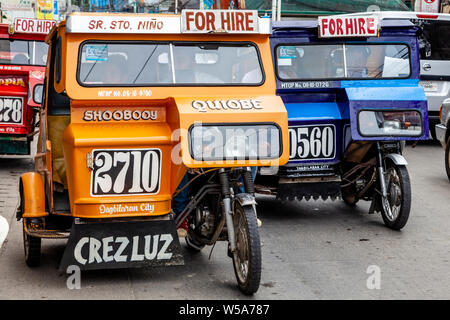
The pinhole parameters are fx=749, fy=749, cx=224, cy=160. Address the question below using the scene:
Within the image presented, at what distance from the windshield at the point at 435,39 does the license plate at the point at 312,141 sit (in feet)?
22.8

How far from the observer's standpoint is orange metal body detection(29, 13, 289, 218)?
5773 mm

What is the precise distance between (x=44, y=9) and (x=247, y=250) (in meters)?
31.4

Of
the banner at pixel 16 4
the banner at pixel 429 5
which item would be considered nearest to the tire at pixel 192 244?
the banner at pixel 429 5

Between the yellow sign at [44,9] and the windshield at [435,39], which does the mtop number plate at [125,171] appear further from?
the yellow sign at [44,9]

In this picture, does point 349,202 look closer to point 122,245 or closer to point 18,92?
Result: point 122,245

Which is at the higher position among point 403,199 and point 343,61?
point 343,61

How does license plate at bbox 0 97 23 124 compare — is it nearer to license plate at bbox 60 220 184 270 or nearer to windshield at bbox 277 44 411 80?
windshield at bbox 277 44 411 80

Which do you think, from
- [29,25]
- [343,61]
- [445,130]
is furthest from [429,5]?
[343,61]

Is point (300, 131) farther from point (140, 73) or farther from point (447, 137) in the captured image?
point (447, 137)

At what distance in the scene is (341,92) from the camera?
8758 mm

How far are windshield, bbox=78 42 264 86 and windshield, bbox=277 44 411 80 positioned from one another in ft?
8.48

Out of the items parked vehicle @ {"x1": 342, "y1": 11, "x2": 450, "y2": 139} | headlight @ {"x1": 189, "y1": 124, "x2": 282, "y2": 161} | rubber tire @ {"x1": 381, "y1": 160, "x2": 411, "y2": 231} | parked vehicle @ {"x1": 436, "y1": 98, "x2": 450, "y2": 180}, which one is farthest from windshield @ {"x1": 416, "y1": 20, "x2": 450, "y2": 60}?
headlight @ {"x1": 189, "y1": 124, "x2": 282, "y2": 161}

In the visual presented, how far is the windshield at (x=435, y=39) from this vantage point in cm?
1488
